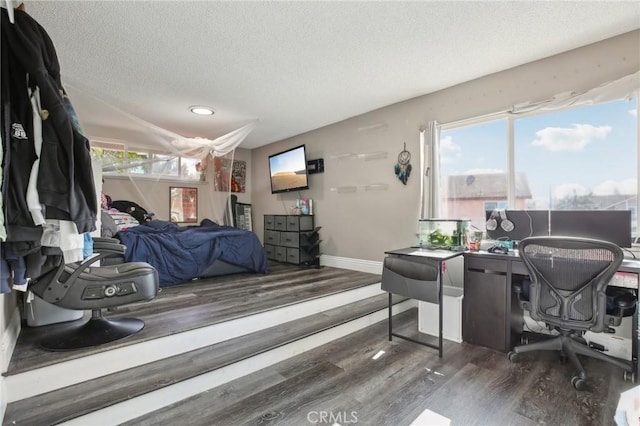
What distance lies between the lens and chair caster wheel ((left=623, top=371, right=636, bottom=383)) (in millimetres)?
2026

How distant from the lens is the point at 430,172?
11.4 feet

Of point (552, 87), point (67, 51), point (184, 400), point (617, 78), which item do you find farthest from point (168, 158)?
point (617, 78)

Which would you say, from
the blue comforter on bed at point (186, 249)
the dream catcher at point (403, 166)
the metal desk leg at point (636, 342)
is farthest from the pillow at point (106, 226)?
the metal desk leg at point (636, 342)

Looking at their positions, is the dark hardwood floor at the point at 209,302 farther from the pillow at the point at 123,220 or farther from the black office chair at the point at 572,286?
the black office chair at the point at 572,286

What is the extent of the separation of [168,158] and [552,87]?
178 inches

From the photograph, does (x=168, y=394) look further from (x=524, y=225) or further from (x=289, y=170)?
(x=289, y=170)

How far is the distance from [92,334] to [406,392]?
6.83 feet

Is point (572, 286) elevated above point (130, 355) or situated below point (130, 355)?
above

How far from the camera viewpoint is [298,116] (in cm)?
438

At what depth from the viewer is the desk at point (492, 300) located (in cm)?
250

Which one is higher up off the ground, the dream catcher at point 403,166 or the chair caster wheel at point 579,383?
the dream catcher at point 403,166

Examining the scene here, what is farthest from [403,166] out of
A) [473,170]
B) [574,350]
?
[574,350]

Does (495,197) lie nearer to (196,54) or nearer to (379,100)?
(379,100)

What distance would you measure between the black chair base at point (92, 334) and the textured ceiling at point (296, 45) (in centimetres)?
214
